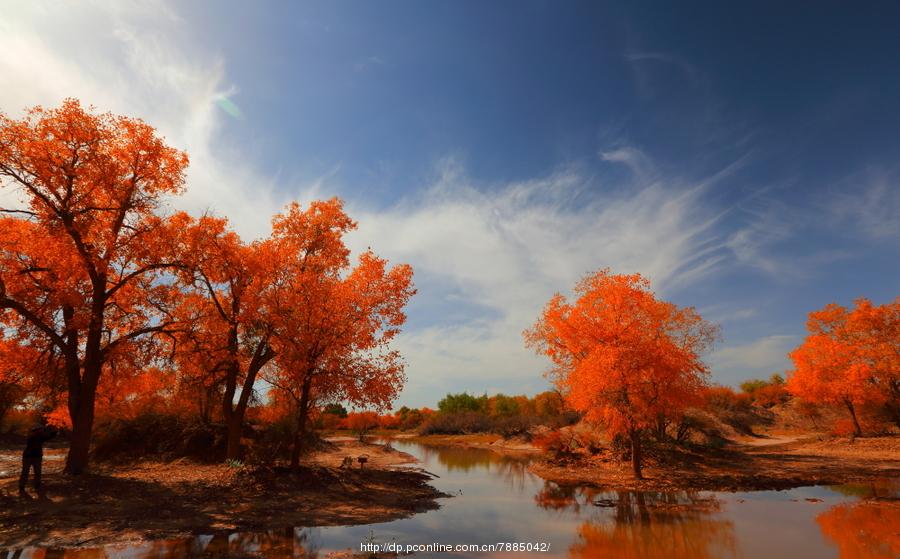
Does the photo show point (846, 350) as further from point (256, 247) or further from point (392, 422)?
point (392, 422)

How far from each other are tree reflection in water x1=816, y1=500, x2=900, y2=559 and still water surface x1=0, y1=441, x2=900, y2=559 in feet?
0.08

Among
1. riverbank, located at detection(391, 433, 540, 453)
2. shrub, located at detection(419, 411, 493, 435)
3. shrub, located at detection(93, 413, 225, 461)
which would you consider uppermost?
shrub, located at detection(93, 413, 225, 461)

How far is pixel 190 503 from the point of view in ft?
47.0

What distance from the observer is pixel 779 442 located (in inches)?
1770

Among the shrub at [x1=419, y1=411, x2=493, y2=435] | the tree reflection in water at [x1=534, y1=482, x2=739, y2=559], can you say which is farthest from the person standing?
the shrub at [x1=419, y1=411, x2=493, y2=435]

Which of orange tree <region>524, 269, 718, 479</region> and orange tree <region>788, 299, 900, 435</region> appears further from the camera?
orange tree <region>788, 299, 900, 435</region>

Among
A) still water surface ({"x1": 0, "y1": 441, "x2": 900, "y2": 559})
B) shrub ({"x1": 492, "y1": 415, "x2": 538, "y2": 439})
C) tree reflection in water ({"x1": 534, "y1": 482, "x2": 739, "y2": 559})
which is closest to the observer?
still water surface ({"x1": 0, "y1": 441, "x2": 900, "y2": 559})

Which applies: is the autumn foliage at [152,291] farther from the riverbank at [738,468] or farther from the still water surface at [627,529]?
the riverbank at [738,468]

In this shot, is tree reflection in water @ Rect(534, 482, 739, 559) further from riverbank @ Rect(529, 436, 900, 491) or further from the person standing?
the person standing

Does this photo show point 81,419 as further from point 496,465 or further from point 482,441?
point 482,441

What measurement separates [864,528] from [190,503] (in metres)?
20.5

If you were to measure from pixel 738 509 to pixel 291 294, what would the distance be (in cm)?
1902

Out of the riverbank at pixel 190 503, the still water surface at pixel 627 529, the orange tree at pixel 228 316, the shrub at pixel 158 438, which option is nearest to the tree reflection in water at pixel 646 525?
the still water surface at pixel 627 529

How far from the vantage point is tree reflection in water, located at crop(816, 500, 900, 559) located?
11383 millimetres
